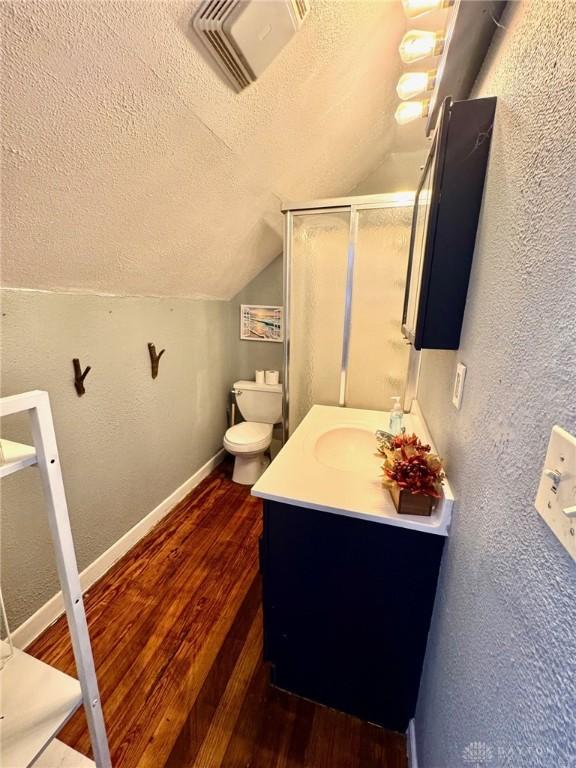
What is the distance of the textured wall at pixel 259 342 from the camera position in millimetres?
2641

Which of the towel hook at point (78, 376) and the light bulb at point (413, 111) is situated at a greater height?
the light bulb at point (413, 111)

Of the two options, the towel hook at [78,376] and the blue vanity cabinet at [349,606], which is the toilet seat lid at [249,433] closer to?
the towel hook at [78,376]

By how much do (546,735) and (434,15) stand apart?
6.05 ft

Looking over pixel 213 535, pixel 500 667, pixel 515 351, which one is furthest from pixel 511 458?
pixel 213 535

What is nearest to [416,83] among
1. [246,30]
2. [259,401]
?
[246,30]

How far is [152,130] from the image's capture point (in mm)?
960

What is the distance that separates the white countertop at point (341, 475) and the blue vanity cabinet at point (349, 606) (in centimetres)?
5

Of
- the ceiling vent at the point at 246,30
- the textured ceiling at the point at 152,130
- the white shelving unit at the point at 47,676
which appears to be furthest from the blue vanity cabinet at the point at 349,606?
the ceiling vent at the point at 246,30

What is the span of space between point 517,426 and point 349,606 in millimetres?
829

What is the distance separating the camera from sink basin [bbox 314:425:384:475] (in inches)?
55.1

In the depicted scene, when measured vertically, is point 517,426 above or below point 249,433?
above

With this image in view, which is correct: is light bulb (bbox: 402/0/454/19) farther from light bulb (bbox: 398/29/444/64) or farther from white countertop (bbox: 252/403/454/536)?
white countertop (bbox: 252/403/454/536)

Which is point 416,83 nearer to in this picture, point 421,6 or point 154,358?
point 421,6

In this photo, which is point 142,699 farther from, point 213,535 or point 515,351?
point 515,351
